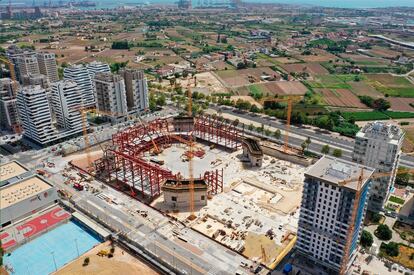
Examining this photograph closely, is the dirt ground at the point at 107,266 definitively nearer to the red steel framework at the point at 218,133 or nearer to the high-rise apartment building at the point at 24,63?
the red steel framework at the point at 218,133

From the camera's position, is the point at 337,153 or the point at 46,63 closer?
the point at 337,153

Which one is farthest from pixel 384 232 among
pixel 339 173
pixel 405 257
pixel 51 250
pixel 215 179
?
pixel 51 250

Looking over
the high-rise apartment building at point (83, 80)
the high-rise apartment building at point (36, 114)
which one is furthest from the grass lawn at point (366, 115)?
the high-rise apartment building at point (36, 114)

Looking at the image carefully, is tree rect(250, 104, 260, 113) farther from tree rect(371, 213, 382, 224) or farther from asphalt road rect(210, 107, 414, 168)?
tree rect(371, 213, 382, 224)

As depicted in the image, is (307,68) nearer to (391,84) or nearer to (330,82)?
(330,82)

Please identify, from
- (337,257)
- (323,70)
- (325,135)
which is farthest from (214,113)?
(323,70)

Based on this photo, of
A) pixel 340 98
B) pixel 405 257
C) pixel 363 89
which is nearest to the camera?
pixel 405 257
